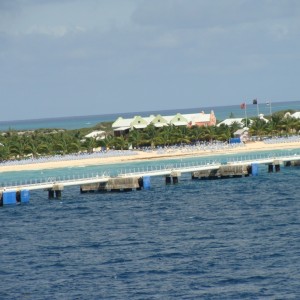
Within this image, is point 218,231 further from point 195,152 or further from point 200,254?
point 195,152

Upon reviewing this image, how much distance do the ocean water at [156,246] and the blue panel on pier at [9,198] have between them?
1.55m

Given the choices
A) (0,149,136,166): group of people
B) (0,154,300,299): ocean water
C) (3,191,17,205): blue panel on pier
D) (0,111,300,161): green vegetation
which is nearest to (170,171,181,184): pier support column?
(0,154,300,299): ocean water

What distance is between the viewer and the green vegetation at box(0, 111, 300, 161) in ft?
528

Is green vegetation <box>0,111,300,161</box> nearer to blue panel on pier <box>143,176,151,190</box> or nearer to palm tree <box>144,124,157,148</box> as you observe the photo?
palm tree <box>144,124,157,148</box>

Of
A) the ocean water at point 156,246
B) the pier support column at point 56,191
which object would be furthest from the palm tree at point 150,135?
the ocean water at point 156,246

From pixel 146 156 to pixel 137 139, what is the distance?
48.4ft

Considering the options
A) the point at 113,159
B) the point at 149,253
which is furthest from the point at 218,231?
the point at 113,159

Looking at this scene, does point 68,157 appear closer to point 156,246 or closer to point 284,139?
point 284,139

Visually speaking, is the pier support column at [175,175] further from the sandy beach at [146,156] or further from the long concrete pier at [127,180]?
the sandy beach at [146,156]

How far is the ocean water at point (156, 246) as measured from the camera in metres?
52.3

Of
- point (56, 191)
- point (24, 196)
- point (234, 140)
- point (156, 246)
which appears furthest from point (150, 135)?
point (156, 246)

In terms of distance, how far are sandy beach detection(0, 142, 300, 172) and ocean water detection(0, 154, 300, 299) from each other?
47.0m

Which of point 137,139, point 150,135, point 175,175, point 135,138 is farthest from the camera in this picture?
point 150,135

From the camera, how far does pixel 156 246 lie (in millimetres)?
64562
